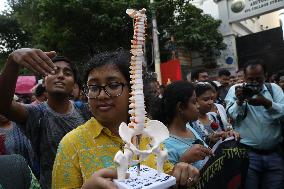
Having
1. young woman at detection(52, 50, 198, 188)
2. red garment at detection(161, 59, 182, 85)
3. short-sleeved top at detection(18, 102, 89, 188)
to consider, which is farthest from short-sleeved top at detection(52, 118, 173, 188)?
red garment at detection(161, 59, 182, 85)

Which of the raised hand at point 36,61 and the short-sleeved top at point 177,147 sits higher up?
the raised hand at point 36,61

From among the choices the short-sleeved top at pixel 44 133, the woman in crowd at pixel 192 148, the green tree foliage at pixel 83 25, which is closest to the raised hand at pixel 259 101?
the woman in crowd at pixel 192 148

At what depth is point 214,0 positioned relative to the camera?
15.6 m

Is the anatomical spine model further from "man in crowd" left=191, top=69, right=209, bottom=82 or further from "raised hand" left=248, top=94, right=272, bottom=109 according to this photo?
"man in crowd" left=191, top=69, right=209, bottom=82

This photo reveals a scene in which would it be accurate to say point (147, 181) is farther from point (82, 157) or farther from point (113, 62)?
point (113, 62)

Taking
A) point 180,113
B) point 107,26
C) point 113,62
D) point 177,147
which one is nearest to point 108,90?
point 113,62

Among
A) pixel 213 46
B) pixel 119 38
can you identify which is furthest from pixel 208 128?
pixel 213 46

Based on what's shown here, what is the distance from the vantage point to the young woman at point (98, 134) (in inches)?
55.9

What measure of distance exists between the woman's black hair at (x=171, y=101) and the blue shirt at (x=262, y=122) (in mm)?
851

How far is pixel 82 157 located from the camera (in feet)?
4.71

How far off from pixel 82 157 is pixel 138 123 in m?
0.36

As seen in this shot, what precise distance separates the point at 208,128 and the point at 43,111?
158 centimetres

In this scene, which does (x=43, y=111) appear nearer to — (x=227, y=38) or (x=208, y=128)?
(x=208, y=128)

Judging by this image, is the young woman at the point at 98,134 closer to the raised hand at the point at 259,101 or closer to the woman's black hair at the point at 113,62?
the woman's black hair at the point at 113,62
